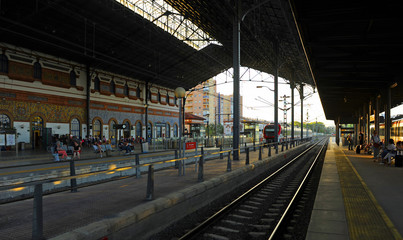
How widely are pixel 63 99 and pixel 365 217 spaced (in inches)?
1090

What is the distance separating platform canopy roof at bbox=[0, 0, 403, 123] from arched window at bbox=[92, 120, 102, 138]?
20.7 feet

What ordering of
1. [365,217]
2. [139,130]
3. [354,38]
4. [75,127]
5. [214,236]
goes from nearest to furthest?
[214,236] → [365,217] → [354,38] → [75,127] → [139,130]

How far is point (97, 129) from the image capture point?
30.8 m

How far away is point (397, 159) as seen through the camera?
12.6 meters

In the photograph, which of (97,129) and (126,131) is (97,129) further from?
(126,131)

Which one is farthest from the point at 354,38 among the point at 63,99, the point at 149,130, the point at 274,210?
the point at 149,130

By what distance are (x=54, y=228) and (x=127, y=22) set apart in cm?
→ 2473

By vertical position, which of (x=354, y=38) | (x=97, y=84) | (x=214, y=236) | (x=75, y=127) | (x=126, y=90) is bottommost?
(x=214, y=236)

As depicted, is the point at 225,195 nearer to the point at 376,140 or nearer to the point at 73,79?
the point at 376,140

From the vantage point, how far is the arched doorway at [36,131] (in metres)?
24.3

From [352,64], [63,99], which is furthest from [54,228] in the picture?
[63,99]

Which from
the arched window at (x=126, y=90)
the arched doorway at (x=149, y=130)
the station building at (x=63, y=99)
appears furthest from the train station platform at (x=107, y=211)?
the arched doorway at (x=149, y=130)

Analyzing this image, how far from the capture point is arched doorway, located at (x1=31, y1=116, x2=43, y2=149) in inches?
956

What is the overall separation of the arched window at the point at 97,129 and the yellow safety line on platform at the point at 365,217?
1077 inches
